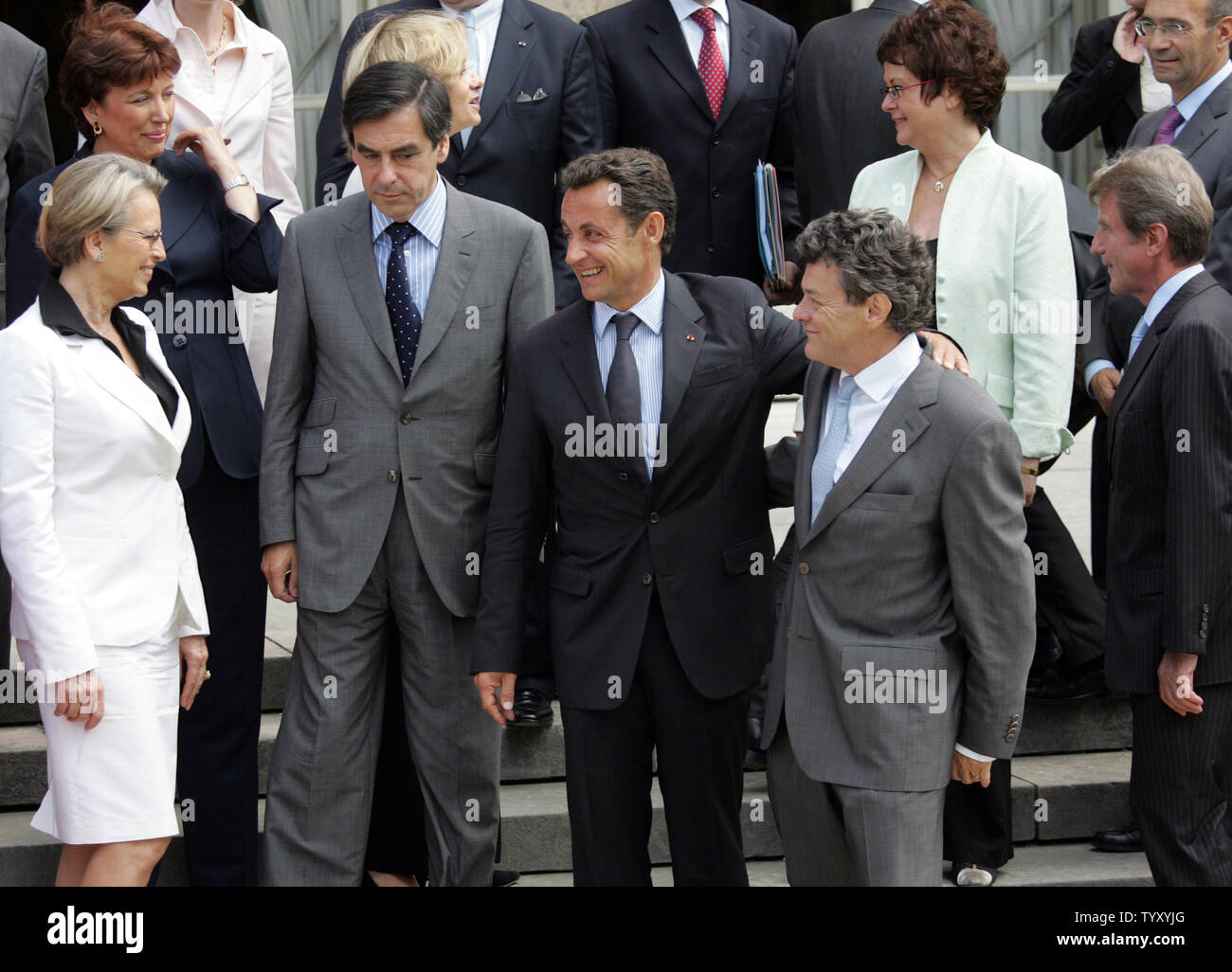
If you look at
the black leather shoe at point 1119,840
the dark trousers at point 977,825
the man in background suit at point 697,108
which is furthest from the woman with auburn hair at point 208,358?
the black leather shoe at point 1119,840

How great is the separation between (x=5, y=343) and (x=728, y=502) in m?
1.68

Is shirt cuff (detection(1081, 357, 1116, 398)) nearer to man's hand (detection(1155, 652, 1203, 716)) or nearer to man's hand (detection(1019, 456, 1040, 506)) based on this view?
man's hand (detection(1019, 456, 1040, 506))

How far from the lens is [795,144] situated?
5324 mm

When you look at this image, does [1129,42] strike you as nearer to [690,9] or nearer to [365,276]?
[690,9]

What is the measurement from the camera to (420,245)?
4.32 meters

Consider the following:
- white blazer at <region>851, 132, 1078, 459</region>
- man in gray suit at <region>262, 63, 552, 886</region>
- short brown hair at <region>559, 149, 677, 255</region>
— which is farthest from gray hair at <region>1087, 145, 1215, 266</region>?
man in gray suit at <region>262, 63, 552, 886</region>

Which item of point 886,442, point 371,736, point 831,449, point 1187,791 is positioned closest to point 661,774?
point 371,736

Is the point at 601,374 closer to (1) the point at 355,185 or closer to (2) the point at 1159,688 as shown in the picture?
(1) the point at 355,185

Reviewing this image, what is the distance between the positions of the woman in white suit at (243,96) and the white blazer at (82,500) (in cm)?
99

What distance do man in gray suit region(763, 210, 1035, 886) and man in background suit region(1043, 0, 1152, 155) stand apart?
259 centimetres

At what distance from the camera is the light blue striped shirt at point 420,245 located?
14.1 feet

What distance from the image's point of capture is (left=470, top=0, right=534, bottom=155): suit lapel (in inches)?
196
